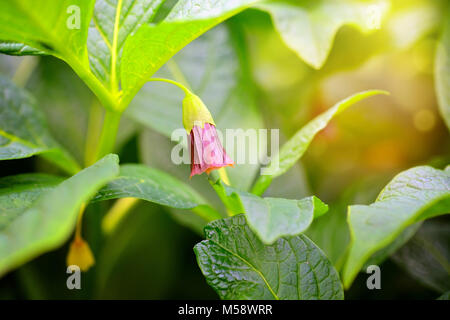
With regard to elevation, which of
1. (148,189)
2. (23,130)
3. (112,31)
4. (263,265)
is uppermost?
(112,31)

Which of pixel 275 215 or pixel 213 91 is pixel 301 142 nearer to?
pixel 275 215

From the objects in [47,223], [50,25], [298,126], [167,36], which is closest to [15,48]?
[50,25]

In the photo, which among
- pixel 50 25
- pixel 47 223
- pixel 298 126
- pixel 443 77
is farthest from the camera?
pixel 298 126

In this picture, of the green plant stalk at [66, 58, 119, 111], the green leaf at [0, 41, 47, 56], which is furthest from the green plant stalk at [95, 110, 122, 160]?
the green leaf at [0, 41, 47, 56]

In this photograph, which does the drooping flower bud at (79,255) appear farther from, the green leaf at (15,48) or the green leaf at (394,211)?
the green leaf at (394,211)

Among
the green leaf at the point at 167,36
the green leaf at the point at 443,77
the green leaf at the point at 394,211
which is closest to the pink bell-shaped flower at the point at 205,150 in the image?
the green leaf at the point at 167,36

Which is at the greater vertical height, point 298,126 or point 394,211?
point 298,126
